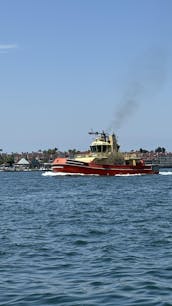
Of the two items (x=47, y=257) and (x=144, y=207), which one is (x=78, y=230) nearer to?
(x=47, y=257)

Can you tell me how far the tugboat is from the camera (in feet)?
329

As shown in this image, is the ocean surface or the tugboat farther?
the tugboat

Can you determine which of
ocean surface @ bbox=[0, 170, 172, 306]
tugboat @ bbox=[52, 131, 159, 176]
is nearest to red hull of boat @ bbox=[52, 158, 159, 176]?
tugboat @ bbox=[52, 131, 159, 176]

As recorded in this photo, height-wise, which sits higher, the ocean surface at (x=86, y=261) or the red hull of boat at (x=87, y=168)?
the red hull of boat at (x=87, y=168)

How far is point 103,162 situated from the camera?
10331cm

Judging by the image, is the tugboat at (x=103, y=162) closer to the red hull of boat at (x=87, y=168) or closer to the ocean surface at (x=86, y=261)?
the red hull of boat at (x=87, y=168)

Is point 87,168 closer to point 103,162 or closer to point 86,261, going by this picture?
point 103,162

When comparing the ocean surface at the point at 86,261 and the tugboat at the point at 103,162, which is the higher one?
the tugboat at the point at 103,162

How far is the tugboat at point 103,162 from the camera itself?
329ft

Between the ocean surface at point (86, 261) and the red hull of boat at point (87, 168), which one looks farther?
the red hull of boat at point (87, 168)

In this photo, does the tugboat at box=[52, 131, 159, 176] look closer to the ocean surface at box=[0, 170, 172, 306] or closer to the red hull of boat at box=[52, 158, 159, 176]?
the red hull of boat at box=[52, 158, 159, 176]

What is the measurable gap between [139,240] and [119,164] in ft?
276

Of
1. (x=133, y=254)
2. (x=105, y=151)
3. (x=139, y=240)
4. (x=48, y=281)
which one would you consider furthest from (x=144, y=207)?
(x=105, y=151)

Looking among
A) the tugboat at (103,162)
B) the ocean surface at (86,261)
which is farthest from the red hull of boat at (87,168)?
the ocean surface at (86,261)
